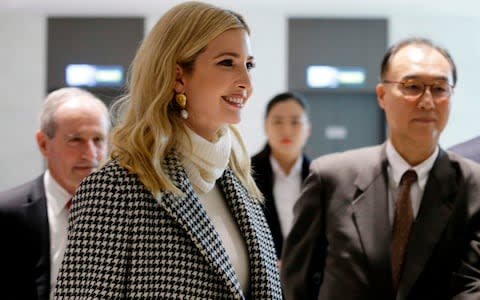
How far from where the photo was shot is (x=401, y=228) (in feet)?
7.22

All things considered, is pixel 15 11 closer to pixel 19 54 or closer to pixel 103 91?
pixel 19 54

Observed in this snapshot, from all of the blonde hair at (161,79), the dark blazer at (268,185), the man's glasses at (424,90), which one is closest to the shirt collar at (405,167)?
the man's glasses at (424,90)

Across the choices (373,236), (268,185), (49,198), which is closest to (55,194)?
(49,198)

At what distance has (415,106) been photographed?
2.25 m

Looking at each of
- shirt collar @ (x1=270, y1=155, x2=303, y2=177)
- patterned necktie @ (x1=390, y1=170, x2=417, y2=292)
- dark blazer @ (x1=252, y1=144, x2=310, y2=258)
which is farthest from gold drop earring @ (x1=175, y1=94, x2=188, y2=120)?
shirt collar @ (x1=270, y1=155, x2=303, y2=177)

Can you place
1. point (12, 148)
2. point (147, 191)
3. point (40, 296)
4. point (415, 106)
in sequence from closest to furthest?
point (147, 191)
point (40, 296)
point (415, 106)
point (12, 148)

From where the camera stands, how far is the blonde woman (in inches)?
58.7

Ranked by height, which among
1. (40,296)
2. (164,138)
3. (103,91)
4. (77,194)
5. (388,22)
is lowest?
(40,296)

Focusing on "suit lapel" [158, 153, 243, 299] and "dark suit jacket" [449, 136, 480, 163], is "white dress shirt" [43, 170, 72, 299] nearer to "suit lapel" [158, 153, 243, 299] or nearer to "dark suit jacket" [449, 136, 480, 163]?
"suit lapel" [158, 153, 243, 299]

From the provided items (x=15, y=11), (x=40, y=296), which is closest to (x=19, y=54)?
(x=15, y=11)

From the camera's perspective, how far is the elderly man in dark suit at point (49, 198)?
82.5 inches

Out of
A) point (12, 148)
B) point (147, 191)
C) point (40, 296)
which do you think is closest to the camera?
point (147, 191)

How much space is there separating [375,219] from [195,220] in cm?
82

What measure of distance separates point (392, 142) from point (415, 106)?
0.50 feet
